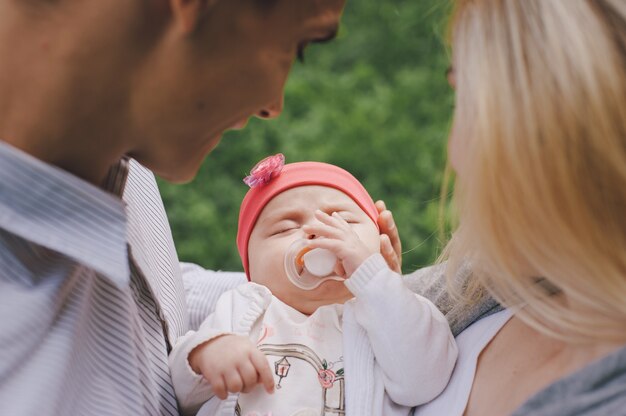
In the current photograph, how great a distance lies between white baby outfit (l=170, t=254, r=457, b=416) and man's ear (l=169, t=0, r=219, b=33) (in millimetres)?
674

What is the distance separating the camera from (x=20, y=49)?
1356 mm

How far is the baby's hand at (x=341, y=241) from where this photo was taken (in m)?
1.90

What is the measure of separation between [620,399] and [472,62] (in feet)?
1.87

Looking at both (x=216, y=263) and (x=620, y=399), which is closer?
(x=620, y=399)

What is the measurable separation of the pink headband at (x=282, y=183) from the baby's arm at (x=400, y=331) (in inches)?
11.4

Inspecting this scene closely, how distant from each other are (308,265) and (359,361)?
0.83 ft

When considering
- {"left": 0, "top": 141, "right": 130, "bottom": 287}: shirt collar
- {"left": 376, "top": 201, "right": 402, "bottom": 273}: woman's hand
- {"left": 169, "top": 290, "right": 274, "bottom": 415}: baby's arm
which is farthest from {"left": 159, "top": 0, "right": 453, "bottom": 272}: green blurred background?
{"left": 0, "top": 141, "right": 130, "bottom": 287}: shirt collar

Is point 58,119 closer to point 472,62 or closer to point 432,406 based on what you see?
point 472,62

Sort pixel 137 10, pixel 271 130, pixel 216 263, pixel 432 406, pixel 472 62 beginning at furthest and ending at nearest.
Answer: pixel 271 130, pixel 216 263, pixel 432 406, pixel 472 62, pixel 137 10

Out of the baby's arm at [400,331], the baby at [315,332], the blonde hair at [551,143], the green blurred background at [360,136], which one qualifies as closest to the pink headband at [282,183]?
the baby at [315,332]

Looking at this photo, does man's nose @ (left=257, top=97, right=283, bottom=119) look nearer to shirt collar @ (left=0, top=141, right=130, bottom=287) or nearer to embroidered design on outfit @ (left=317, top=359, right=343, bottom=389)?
shirt collar @ (left=0, top=141, right=130, bottom=287)

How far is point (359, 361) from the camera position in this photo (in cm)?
183

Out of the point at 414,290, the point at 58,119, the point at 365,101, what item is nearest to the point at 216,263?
the point at 365,101

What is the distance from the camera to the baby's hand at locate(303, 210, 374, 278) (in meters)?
1.90
